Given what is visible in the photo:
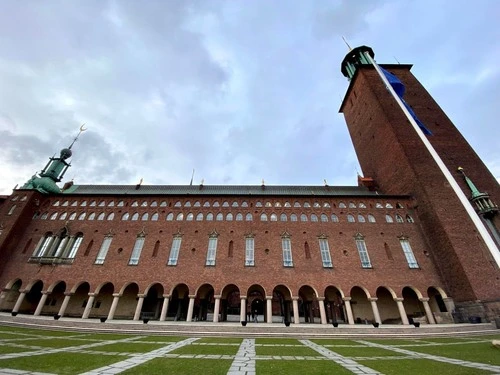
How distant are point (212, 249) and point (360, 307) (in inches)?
678

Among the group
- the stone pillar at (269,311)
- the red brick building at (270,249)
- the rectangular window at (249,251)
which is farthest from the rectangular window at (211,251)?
the stone pillar at (269,311)

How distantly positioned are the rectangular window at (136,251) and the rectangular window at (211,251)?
25.2ft

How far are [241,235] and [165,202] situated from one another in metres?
10.9

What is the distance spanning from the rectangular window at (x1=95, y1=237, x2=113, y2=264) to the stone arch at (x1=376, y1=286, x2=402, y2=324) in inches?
1184

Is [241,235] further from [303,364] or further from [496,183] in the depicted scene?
[496,183]

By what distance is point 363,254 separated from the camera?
2489cm

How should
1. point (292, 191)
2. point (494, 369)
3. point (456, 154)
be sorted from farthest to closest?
point (292, 191)
point (456, 154)
point (494, 369)

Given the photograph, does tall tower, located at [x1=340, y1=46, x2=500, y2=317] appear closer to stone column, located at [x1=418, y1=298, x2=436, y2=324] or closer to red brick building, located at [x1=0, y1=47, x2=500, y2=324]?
red brick building, located at [x1=0, y1=47, x2=500, y2=324]

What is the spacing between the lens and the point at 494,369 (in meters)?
5.94

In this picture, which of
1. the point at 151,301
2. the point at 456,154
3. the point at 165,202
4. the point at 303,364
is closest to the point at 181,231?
the point at 165,202

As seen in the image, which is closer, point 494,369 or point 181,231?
point 494,369

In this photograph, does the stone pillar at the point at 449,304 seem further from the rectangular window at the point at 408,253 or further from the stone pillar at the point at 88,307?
the stone pillar at the point at 88,307

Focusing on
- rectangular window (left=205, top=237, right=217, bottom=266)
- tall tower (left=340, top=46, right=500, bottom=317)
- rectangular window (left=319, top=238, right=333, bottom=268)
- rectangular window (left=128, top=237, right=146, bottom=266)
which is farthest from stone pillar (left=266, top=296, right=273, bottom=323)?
tall tower (left=340, top=46, right=500, bottom=317)

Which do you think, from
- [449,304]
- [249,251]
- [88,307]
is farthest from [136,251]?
[449,304]
